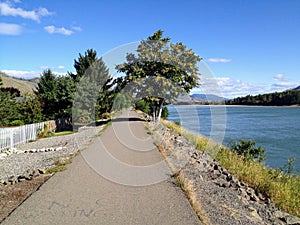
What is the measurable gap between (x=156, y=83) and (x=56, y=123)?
35.5 feet

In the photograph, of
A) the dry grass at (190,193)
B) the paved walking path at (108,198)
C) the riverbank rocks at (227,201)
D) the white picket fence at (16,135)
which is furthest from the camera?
the white picket fence at (16,135)

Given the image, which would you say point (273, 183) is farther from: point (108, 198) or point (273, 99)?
point (273, 99)

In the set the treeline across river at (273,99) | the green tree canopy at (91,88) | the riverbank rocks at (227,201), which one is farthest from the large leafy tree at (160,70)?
the treeline across river at (273,99)

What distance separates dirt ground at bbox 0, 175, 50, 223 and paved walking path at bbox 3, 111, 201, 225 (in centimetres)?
21

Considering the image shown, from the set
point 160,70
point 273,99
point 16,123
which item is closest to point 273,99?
point 273,99

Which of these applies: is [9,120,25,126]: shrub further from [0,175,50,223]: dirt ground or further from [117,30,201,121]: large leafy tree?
[0,175,50,223]: dirt ground

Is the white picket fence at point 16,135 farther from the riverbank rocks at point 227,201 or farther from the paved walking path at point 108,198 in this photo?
the riverbank rocks at point 227,201

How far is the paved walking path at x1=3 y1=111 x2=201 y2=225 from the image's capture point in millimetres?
→ 5336

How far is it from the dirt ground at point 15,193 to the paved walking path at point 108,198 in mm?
211

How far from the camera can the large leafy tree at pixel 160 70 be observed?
29.0 meters

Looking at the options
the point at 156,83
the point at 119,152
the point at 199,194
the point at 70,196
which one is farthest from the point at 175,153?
the point at 156,83

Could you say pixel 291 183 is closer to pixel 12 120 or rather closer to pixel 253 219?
pixel 253 219

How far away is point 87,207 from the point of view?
233 inches

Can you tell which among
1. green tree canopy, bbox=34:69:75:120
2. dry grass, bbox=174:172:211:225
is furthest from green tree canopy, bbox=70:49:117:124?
dry grass, bbox=174:172:211:225
